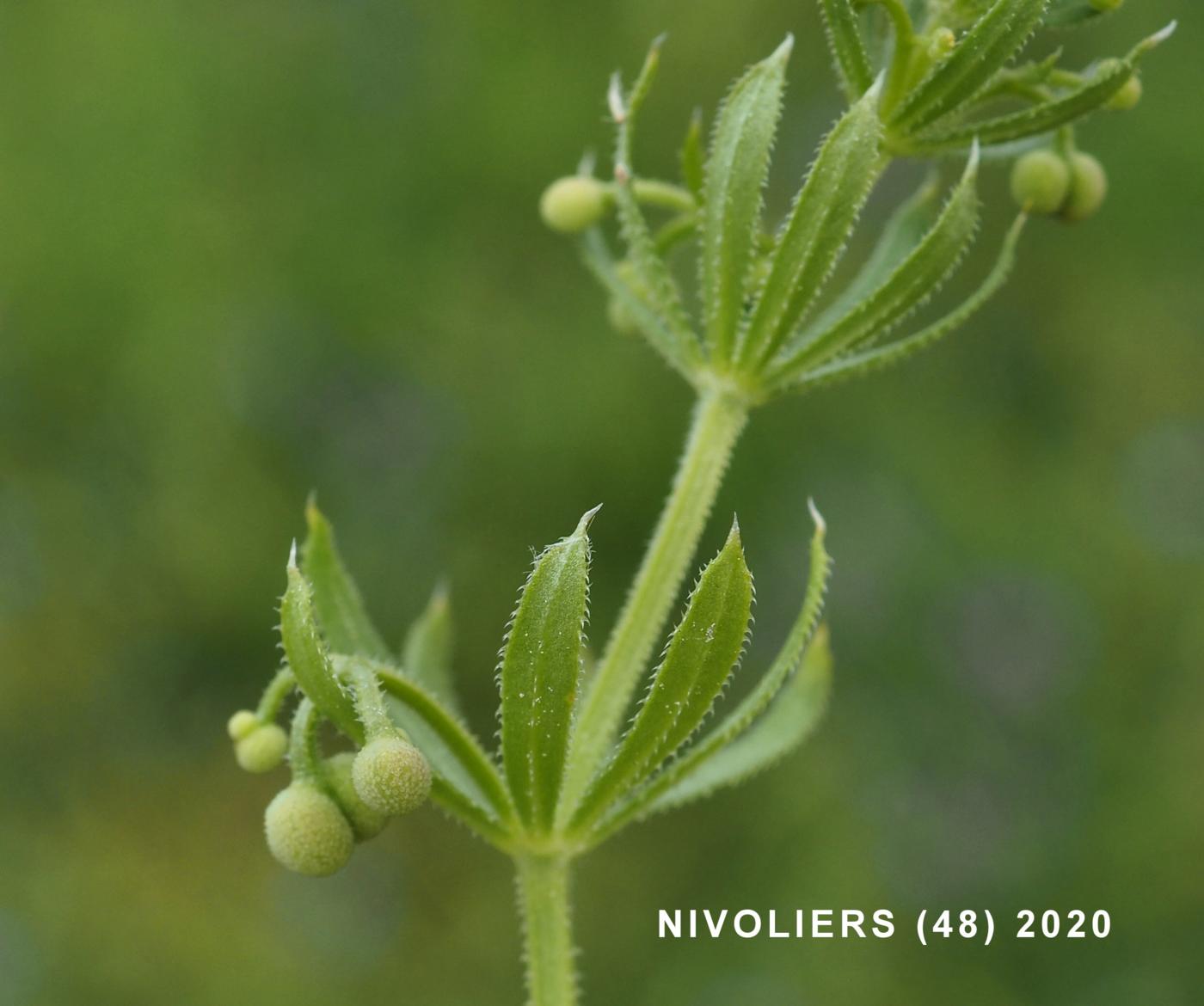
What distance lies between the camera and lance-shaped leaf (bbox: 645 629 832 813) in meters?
2.65

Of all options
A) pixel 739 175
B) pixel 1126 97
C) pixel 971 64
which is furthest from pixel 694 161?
pixel 1126 97

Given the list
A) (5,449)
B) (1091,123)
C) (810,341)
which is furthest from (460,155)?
(810,341)

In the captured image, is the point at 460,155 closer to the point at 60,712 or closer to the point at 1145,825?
the point at 60,712

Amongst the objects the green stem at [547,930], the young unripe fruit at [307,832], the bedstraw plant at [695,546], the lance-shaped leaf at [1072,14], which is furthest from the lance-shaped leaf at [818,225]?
the young unripe fruit at [307,832]

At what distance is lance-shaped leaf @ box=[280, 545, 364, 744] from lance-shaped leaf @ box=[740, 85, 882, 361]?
865 millimetres

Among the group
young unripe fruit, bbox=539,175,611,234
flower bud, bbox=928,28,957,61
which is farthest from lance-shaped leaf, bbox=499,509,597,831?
young unripe fruit, bbox=539,175,611,234

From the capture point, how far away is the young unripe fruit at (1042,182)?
2.65 m

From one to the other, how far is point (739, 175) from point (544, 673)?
0.82 meters

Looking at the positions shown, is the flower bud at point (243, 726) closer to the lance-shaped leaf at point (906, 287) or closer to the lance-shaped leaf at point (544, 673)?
the lance-shaped leaf at point (544, 673)

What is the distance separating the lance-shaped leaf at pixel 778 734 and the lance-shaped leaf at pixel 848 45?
1.03 meters

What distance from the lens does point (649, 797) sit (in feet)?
7.50

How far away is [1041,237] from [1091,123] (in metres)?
0.65

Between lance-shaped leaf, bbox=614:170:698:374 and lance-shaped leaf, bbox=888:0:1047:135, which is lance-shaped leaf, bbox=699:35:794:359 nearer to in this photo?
lance-shaped leaf, bbox=614:170:698:374

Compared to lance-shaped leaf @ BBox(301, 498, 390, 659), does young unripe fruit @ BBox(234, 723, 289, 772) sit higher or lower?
lower
